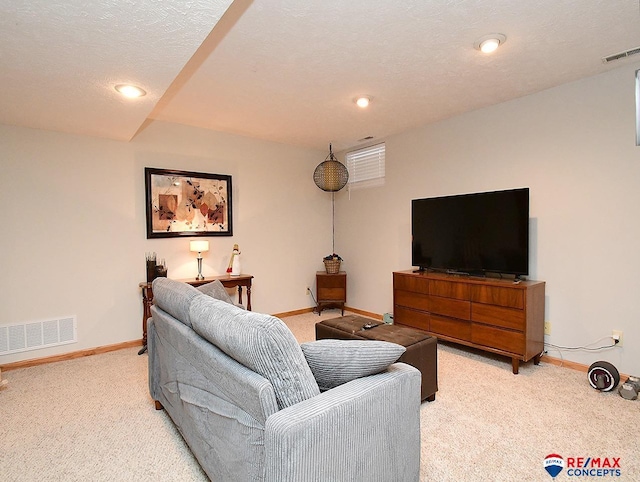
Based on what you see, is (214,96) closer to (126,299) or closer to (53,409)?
(126,299)

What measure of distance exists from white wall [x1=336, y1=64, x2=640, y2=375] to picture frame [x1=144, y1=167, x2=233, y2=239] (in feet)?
8.76

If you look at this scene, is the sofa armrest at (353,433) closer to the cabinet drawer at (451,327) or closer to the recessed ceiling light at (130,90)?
the cabinet drawer at (451,327)

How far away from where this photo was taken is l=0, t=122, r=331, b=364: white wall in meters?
3.28

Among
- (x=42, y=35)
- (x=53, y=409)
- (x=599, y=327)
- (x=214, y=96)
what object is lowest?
(x=53, y=409)

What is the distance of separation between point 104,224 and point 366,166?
3409 millimetres

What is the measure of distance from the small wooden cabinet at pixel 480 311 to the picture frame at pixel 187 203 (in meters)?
2.42

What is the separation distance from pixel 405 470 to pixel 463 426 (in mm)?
919

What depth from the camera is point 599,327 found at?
2887 mm

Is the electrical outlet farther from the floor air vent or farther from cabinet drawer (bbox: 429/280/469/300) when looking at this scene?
the floor air vent

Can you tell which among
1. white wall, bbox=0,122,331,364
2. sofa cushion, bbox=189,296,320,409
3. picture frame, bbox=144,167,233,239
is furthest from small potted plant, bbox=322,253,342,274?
sofa cushion, bbox=189,296,320,409

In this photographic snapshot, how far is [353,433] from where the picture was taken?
1231 mm

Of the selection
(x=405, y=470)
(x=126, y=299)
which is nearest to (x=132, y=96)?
(x=126, y=299)

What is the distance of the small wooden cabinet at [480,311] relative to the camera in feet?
9.57

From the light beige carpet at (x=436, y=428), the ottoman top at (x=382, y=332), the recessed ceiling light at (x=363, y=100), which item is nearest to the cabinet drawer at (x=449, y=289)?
the light beige carpet at (x=436, y=428)
